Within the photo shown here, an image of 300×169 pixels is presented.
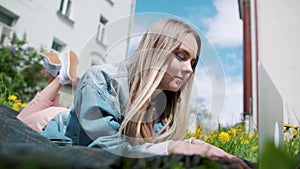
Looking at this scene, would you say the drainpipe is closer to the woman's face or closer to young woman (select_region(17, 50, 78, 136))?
young woman (select_region(17, 50, 78, 136))

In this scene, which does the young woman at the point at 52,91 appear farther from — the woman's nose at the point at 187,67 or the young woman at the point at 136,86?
the woman's nose at the point at 187,67

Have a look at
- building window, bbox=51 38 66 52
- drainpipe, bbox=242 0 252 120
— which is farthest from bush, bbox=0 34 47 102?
drainpipe, bbox=242 0 252 120

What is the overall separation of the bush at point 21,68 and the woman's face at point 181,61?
3.33 m

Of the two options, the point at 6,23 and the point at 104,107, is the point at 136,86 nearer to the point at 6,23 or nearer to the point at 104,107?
the point at 104,107

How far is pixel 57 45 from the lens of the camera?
18.7ft

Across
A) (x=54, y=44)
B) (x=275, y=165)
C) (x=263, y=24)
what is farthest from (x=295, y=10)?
(x=54, y=44)

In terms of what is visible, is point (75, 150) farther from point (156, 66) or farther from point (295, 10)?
point (295, 10)

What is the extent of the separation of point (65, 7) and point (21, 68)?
1859mm

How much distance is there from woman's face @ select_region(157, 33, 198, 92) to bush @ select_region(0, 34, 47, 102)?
3.33 metres

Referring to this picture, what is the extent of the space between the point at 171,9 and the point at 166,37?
24cm

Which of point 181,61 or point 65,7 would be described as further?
point 65,7

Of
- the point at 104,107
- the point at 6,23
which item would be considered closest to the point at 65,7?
the point at 6,23

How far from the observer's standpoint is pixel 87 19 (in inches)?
216

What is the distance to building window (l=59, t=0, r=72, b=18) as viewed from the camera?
538 centimetres
